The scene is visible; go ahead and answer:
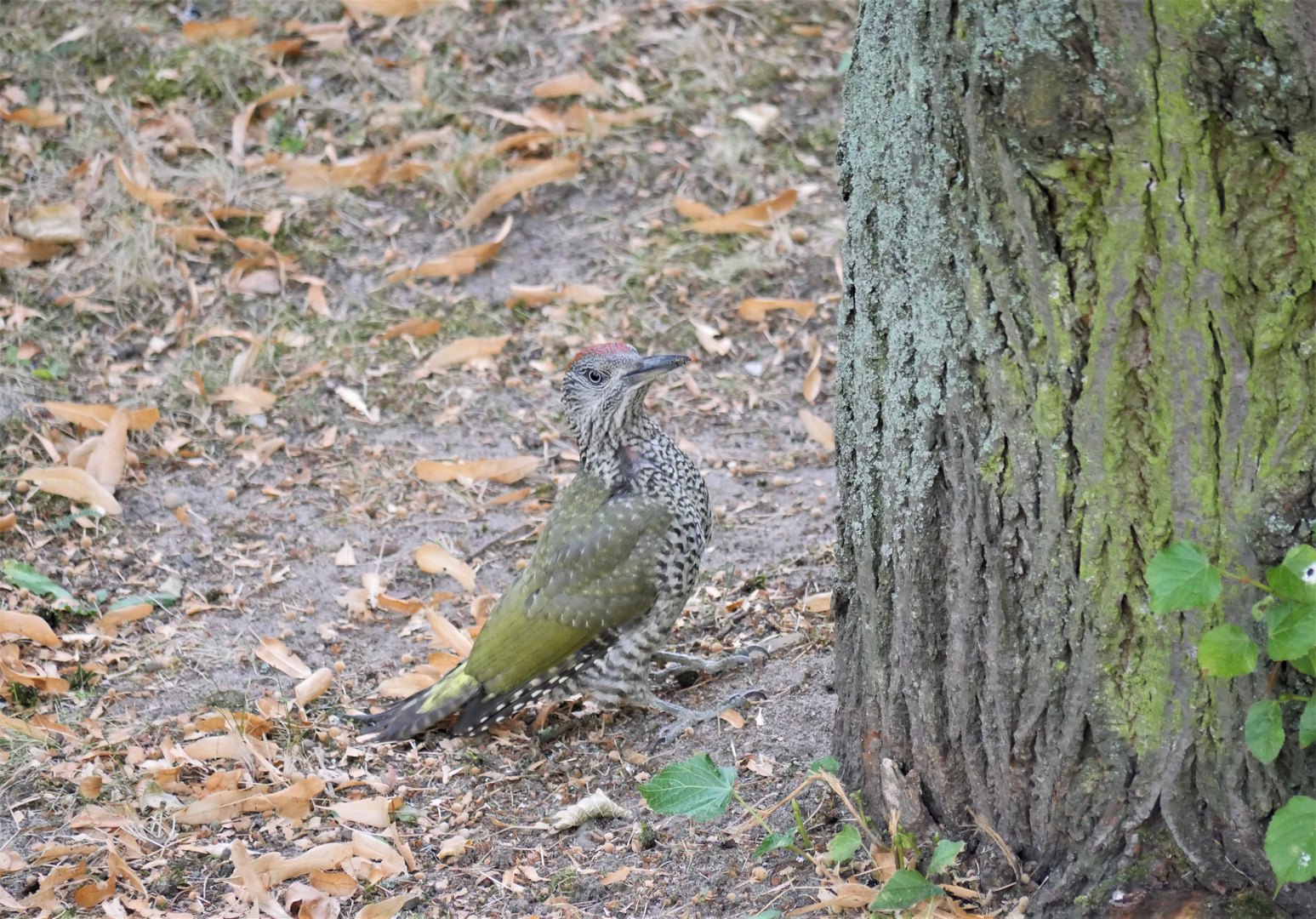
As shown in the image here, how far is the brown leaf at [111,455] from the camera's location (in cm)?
546

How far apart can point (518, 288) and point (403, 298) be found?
577 mm

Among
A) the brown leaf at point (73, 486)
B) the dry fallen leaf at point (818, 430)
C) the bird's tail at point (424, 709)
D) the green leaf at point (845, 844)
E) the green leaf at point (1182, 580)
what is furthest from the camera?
the dry fallen leaf at point (818, 430)

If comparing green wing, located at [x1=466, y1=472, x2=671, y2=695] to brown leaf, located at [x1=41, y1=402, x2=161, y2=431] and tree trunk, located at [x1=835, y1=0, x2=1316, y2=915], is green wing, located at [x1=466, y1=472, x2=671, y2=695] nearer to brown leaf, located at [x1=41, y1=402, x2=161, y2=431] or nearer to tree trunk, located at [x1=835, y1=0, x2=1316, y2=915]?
tree trunk, located at [x1=835, y1=0, x2=1316, y2=915]

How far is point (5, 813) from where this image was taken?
383 cm

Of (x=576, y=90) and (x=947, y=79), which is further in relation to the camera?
(x=576, y=90)

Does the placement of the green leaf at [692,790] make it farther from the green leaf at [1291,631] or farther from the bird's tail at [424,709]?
the bird's tail at [424,709]

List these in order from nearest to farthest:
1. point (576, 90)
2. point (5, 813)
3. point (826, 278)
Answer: point (5, 813) < point (826, 278) < point (576, 90)

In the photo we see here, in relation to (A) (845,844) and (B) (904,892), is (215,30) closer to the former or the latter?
(A) (845,844)

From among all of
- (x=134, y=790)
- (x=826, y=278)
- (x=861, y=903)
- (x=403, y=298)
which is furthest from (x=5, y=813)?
(x=826, y=278)

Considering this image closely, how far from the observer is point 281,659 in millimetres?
4641

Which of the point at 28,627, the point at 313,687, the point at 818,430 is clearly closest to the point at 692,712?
the point at 313,687

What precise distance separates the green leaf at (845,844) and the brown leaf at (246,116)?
17.9ft

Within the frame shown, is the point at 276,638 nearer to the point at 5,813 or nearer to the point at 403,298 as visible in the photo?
the point at 5,813

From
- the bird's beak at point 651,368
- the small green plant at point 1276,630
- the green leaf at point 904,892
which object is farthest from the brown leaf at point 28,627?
the small green plant at point 1276,630
